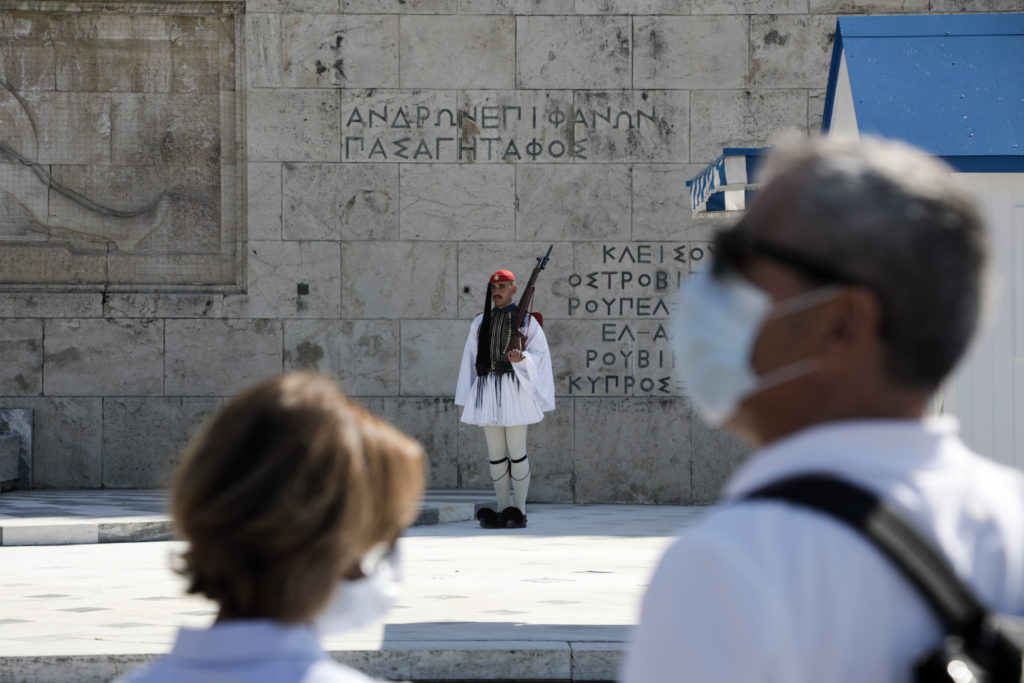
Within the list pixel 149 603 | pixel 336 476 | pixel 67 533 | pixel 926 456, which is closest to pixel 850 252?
pixel 926 456

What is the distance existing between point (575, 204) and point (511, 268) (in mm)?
860

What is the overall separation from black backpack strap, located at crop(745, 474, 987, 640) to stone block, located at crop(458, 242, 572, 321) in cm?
1290

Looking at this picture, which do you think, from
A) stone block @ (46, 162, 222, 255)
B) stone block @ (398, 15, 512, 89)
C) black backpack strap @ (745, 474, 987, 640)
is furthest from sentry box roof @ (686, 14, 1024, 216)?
stone block @ (46, 162, 222, 255)

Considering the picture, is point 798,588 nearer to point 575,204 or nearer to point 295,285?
point 575,204

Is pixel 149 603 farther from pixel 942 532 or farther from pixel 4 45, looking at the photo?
pixel 4 45

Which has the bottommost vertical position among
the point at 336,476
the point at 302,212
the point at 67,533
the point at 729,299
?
the point at 67,533

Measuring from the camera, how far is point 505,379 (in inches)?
468

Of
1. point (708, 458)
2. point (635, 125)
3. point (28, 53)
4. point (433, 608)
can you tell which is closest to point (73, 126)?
point (28, 53)

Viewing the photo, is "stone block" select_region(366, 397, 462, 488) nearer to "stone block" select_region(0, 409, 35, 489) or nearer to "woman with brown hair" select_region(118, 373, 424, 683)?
"stone block" select_region(0, 409, 35, 489)

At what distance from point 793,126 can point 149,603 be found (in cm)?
874

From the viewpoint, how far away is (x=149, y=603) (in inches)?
291

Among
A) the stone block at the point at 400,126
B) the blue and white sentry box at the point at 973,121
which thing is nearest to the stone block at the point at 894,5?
the stone block at the point at 400,126

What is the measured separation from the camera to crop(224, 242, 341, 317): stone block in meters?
14.2

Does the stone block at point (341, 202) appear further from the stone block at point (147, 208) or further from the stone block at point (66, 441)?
the stone block at point (66, 441)
